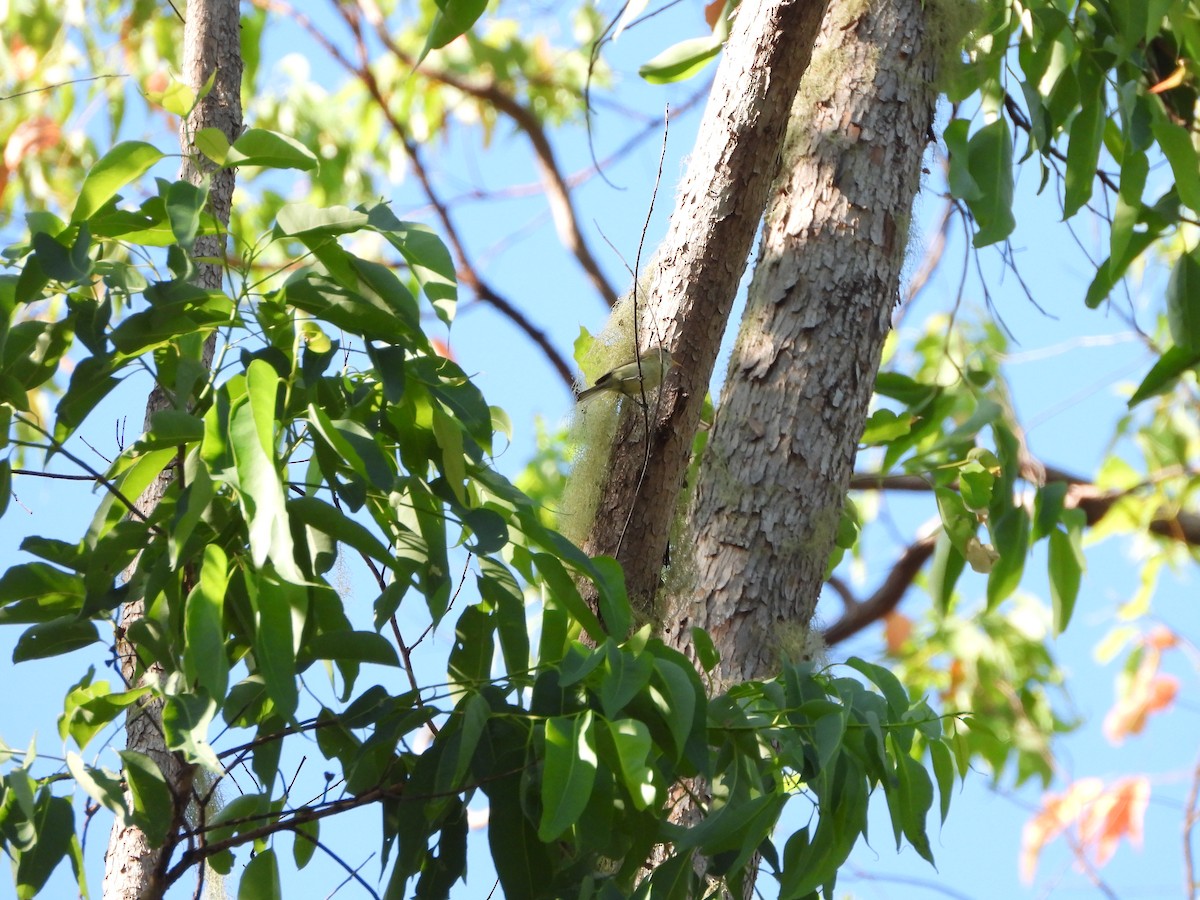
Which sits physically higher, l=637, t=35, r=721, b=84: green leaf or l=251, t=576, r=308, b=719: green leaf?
l=637, t=35, r=721, b=84: green leaf

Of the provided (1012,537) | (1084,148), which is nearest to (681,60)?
(1084,148)

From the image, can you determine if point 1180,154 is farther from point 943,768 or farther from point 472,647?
point 472,647

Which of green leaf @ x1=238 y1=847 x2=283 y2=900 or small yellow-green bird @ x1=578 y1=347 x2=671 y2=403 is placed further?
small yellow-green bird @ x1=578 y1=347 x2=671 y2=403

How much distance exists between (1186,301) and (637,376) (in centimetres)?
101

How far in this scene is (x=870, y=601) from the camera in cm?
370

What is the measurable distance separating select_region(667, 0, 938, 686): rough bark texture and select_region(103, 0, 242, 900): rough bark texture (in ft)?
1.90

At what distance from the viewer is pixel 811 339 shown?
1533mm

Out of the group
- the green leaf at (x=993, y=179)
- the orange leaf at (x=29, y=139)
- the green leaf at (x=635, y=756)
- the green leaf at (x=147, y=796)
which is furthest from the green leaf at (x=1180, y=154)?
the orange leaf at (x=29, y=139)

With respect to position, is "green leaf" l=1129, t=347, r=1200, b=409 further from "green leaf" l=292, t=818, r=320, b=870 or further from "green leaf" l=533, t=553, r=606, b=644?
"green leaf" l=292, t=818, r=320, b=870

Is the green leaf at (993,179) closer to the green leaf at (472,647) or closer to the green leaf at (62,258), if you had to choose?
the green leaf at (472,647)

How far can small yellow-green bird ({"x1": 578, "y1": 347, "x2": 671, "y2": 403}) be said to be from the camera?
4.74 feet

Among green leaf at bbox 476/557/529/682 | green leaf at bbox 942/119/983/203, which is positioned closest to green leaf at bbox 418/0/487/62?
green leaf at bbox 476/557/529/682

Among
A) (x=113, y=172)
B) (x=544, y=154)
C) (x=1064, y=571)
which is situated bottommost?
(x=1064, y=571)

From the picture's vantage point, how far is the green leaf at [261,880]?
1.09 m
